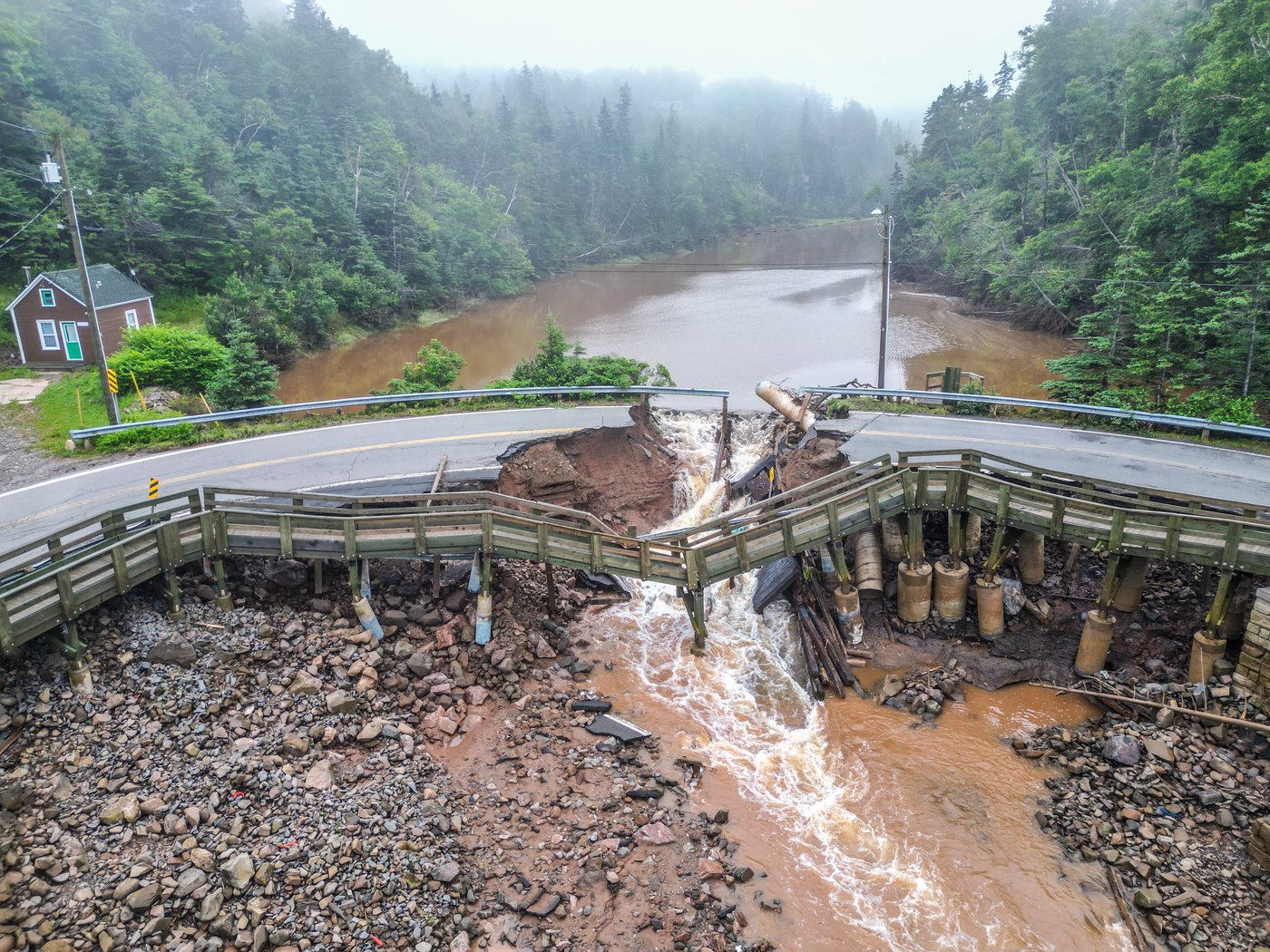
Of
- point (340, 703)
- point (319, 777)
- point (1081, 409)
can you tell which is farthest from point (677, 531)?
point (1081, 409)

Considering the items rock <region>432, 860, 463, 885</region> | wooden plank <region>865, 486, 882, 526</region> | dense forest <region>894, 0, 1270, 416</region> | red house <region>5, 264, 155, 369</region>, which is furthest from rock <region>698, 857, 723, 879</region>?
red house <region>5, 264, 155, 369</region>

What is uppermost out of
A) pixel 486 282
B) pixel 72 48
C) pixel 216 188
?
pixel 72 48

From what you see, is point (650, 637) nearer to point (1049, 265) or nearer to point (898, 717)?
point (898, 717)

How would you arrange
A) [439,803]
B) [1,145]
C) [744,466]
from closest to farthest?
[439,803] → [744,466] → [1,145]

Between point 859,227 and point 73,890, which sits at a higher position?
point 859,227

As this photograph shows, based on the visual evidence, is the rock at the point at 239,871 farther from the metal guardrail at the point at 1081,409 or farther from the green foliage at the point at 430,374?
the green foliage at the point at 430,374

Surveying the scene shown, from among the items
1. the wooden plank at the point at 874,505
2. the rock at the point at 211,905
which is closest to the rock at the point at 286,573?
the rock at the point at 211,905

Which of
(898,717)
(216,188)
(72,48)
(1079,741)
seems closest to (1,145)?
(216,188)
